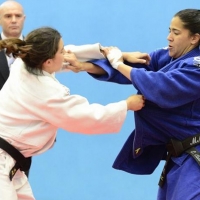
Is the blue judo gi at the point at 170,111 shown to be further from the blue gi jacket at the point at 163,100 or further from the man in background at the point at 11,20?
the man in background at the point at 11,20

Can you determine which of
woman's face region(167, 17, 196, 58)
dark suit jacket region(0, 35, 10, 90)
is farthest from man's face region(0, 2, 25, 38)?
woman's face region(167, 17, 196, 58)

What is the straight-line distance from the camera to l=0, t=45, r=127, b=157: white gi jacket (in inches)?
98.3

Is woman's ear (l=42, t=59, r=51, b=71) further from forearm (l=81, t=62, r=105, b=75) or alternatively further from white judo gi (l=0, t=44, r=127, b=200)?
forearm (l=81, t=62, r=105, b=75)

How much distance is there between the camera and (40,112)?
2.50m

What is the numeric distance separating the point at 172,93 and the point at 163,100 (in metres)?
0.05

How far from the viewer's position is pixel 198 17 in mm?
2625

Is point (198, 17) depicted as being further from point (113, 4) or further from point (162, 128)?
point (113, 4)

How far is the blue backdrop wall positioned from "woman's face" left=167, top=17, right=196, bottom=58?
1494mm

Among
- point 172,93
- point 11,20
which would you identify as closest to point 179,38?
point 172,93

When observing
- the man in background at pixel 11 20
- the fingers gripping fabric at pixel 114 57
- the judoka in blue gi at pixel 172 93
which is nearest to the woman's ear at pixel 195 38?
the judoka in blue gi at pixel 172 93

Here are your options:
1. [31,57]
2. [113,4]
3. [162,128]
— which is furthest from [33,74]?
[113,4]

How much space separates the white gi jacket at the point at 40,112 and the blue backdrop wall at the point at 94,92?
1610 millimetres

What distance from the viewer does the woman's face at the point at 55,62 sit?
254 cm

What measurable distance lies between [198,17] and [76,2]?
1.72 metres
